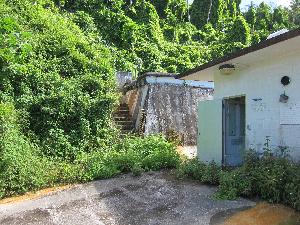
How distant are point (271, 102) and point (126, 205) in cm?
385

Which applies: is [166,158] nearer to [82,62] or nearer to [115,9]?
[82,62]

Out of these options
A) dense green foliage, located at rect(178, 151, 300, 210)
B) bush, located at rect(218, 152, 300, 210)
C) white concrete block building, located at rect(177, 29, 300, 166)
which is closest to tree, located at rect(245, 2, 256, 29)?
white concrete block building, located at rect(177, 29, 300, 166)

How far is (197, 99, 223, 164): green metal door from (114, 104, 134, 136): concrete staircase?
12.8 ft

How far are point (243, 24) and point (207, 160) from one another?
20093mm

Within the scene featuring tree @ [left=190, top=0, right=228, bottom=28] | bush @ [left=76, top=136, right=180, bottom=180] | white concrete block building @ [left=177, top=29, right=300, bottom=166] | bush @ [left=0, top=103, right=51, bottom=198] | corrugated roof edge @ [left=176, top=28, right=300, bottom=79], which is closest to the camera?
corrugated roof edge @ [left=176, top=28, right=300, bottom=79]

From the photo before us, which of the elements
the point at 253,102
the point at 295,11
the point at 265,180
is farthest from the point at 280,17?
the point at 265,180

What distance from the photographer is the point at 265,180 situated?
6.48 metres

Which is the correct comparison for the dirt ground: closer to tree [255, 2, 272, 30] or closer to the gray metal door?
the gray metal door

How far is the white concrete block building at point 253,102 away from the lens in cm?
688

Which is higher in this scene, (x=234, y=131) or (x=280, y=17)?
(x=280, y=17)

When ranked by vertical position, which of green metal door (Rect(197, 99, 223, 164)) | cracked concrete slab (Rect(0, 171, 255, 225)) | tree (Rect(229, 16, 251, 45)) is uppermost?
tree (Rect(229, 16, 251, 45))

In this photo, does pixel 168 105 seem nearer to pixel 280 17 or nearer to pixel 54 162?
pixel 54 162

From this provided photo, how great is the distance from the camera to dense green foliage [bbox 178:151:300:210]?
613 cm

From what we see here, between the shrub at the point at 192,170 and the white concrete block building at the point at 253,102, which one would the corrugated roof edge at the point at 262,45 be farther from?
the shrub at the point at 192,170
